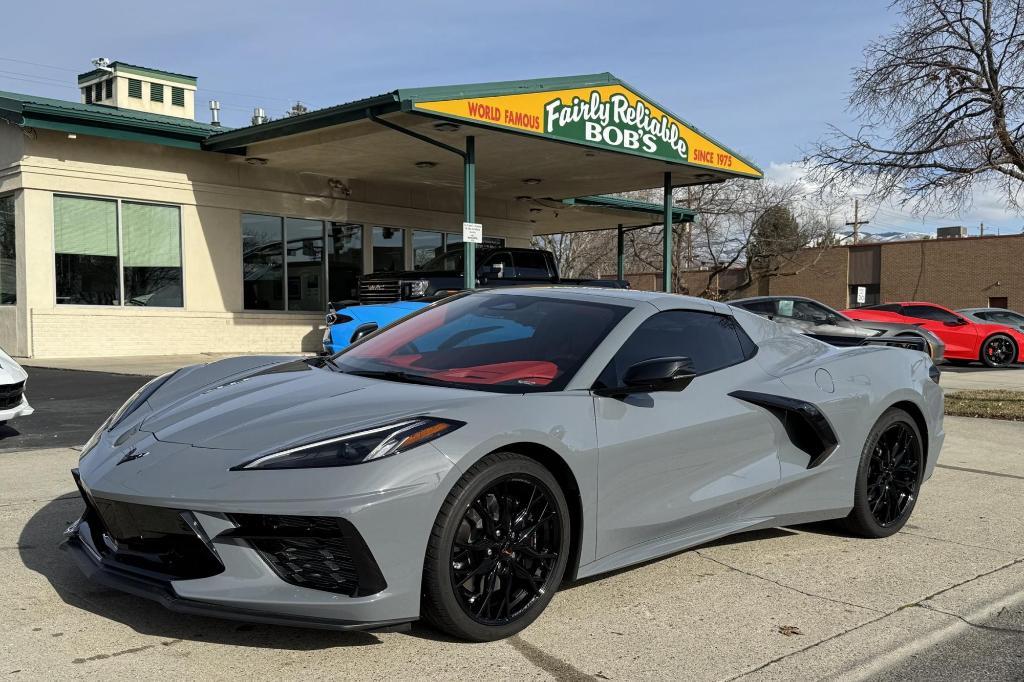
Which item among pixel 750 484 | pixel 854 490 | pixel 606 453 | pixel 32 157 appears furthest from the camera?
pixel 32 157

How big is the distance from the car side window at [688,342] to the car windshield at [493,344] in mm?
142

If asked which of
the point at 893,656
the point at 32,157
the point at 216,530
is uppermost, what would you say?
the point at 32,157

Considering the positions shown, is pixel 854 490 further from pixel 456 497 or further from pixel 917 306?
pixel 917 306

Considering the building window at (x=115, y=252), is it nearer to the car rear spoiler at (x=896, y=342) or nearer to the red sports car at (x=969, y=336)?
the car rear spoiler at (x=896, y=342)

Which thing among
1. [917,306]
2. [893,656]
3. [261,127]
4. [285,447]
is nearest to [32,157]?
[261,127]

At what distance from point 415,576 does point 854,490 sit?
109 inches

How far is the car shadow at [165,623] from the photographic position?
328 cm

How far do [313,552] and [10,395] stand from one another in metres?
5.54

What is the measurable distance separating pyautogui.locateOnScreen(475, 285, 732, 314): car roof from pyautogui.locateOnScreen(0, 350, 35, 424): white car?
4753 mm

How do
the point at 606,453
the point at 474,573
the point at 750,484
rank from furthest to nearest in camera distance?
the point at 750,484
the point at 606,453
the point at 474,573

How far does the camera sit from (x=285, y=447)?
3.12 meters

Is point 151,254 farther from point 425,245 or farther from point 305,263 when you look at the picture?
point 425,245

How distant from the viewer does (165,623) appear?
3.39 metres

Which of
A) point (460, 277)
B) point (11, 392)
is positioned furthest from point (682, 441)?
point (460, 277)
